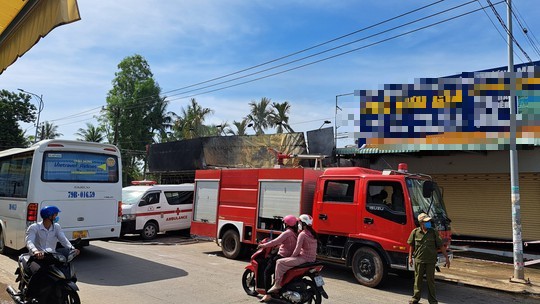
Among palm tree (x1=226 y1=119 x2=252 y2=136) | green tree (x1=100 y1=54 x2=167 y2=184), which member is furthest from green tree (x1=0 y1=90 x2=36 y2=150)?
palm tree (x1=226 y1=119 x2=252 y2=136)

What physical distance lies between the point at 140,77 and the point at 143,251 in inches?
1403

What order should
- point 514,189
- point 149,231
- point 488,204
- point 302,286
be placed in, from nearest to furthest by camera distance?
1. point 302,286
2. point 514,189
3. point 488,204
4. point 149,231

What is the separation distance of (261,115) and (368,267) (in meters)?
31.0

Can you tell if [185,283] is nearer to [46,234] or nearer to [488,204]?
[46,234]

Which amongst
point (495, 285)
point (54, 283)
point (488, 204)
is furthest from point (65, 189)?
point (488, 204)

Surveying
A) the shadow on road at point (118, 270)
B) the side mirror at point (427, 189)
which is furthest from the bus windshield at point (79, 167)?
the side mirror at point (427, 189)

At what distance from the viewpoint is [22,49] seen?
3568 millimetres

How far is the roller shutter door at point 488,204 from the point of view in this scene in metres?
12.0

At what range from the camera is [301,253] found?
21.5 feet

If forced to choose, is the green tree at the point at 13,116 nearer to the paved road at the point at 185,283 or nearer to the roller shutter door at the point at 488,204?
the paved road at the point at 185,283

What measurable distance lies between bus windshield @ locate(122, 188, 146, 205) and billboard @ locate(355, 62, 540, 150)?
8214 mm

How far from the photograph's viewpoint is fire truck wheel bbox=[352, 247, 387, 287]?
8.15 m

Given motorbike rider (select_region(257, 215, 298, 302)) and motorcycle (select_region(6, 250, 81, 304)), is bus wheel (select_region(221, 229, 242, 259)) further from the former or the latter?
motorcycle (select_region(6, 250, 81, 304))

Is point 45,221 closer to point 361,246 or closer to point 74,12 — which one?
point 74,12
